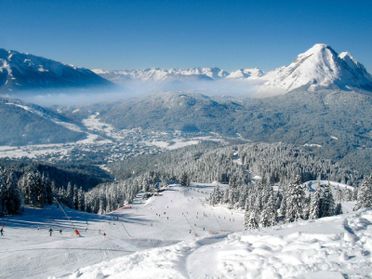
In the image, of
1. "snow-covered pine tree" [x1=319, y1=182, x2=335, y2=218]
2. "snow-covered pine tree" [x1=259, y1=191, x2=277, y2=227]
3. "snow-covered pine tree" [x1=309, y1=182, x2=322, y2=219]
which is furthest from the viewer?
"snow-covered pine tree" [x1=319, y1=182, x2=335, y2=218]

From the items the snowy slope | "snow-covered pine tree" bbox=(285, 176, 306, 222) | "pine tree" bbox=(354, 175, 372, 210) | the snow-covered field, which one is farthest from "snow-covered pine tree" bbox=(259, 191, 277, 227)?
the snowy slope

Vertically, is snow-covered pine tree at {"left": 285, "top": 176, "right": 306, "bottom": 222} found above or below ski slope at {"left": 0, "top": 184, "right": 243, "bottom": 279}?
above

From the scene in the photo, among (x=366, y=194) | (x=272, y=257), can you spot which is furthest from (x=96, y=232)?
(x=366, y=194)

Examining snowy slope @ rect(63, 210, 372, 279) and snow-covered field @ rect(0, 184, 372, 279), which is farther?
snow-covered field @ rect(0, 184, 372, 279)

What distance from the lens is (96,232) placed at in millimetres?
73125

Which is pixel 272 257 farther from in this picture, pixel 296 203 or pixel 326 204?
pixel 326 204

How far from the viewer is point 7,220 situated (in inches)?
2938

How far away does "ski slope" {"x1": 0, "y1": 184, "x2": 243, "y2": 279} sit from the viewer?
4384cm

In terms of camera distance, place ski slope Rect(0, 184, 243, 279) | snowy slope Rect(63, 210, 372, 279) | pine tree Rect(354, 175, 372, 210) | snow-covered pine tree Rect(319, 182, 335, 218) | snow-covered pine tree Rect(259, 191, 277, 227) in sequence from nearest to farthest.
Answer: snowy slope Rect(63, 210, 372, 279)
ski slope Rect(0, 184, 243, 279)
snow-covered pine tree Rect(259, 191, 277, 227)
snow-covered pine tree Rect(319, 182, 335, 218)
pine tree Rect(354, 175, 372, 210)

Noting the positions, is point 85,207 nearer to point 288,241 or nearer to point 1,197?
point 1,197

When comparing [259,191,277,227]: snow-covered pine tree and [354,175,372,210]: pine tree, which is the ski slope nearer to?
[259,191,277,227]: snow-covered pine tree

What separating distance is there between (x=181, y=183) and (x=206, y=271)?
157 meters

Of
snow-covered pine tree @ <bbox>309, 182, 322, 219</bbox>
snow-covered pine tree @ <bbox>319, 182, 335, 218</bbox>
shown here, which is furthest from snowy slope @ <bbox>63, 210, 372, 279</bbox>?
snow-covered pine tree @ <bbox>319, 182, 335, 218</bbox>

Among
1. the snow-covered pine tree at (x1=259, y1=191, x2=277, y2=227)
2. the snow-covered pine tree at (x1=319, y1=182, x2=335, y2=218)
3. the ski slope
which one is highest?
the snow-covered pine tree at (x1=319, y1=182, x2=335, y2=218)
